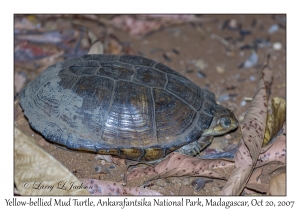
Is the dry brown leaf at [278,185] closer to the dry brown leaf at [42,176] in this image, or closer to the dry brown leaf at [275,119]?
the dry brown leaf at [275,119]

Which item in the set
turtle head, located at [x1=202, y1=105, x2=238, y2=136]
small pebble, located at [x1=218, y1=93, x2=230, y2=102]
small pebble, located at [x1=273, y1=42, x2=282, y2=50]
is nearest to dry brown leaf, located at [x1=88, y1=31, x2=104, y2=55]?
small pebble, located at [x1=218, y1=93, x2=230, y2=102]

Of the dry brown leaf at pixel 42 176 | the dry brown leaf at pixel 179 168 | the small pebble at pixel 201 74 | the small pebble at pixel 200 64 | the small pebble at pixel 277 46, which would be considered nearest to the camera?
the dry brown leaf at pixel 42 176

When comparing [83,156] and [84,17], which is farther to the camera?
[84,17]

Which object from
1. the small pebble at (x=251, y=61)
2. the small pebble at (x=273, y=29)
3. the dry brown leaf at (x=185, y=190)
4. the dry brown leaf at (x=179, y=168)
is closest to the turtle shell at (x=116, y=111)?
the dry brown leaf at (x=179, y=168)

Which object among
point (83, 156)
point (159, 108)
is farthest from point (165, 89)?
point (83, 156)
